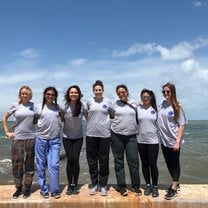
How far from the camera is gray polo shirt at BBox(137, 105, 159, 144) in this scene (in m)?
6.59

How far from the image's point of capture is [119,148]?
22.1 feet

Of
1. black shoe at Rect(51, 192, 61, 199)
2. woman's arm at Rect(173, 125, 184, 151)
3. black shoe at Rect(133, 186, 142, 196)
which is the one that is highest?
woman's arm at Rect(173, 125, 184, 151)

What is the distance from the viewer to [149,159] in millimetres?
6641

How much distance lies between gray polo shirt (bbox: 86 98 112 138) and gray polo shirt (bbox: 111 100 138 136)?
7.0 inches

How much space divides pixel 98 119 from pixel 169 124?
1404 millimetres

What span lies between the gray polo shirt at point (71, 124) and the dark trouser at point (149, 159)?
4.22ft

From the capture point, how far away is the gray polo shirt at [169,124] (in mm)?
6438

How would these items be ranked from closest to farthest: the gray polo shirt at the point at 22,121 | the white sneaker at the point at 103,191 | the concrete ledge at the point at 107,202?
the concrete ledge at the point at 107,202
the gray polo shirt at the point at 22,121
the white sneaker at the point at 103,191

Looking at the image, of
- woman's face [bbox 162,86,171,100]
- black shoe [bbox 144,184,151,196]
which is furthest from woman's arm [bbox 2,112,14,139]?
woman's face [bbox 162,86,171,100]

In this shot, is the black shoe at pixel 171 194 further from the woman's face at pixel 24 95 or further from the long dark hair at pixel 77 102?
the woman's face at pixel 24 95

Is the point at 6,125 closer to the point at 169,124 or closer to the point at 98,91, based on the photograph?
the point at 98,91

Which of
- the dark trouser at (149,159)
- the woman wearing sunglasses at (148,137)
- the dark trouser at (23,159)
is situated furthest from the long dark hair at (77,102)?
the dark trouser at (149,159)

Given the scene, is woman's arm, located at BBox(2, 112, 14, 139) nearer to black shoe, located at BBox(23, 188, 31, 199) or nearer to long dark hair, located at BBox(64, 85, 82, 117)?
black shoe, located at BBox(23, 188, 31, 199)

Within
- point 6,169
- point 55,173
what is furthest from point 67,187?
point 6,169
